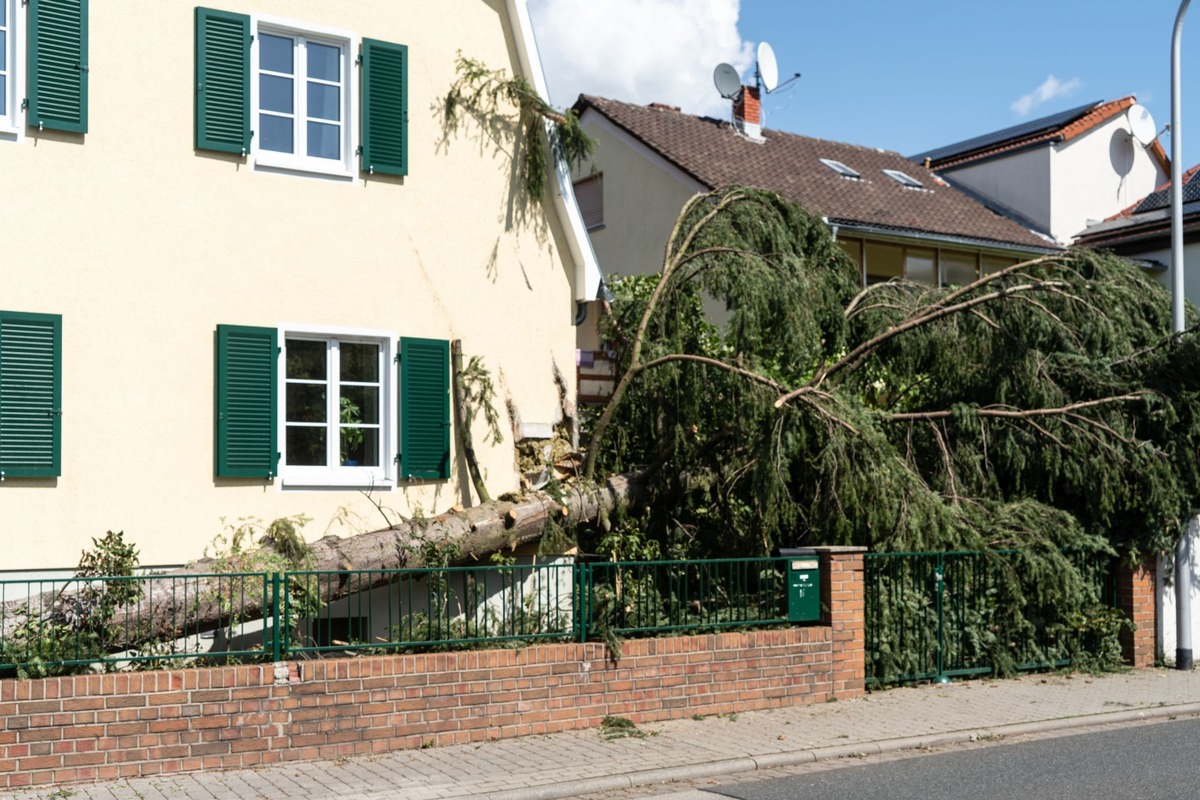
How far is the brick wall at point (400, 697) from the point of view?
8.57 metres

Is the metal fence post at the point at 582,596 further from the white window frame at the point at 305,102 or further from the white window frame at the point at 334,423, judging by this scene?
the white window frame at the point at 305,102

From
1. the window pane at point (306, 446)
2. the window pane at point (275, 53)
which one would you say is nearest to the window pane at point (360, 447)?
the window pane at point (306, 446)

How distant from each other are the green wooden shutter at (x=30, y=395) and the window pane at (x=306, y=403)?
7.00 feet

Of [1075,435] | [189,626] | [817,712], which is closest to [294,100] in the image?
[189,626]

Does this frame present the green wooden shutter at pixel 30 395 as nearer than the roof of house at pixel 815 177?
Yes

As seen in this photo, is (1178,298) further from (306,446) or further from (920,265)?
(920,265)

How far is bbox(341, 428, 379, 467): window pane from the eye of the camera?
42.0 ft

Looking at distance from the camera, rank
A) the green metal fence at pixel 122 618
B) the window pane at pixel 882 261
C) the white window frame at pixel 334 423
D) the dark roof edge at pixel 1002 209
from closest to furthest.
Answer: the green metal fence at pixel 122 618 < the white window frame at pixel 334 423 < the window pane at pixel 882 261 < the dark roof edge at pixel 1002 209

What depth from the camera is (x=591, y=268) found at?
14.4 metres

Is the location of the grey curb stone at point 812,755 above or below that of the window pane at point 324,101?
below

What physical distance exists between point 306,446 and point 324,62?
382cm

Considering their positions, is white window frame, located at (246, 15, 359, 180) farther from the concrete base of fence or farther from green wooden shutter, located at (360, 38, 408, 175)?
the concrete base of fence

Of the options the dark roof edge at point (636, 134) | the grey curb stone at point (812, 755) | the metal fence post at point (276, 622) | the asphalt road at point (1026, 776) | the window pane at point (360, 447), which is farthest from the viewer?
the dark roof edge at point (636, 134)

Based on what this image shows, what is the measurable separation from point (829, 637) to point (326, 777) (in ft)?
16.3
